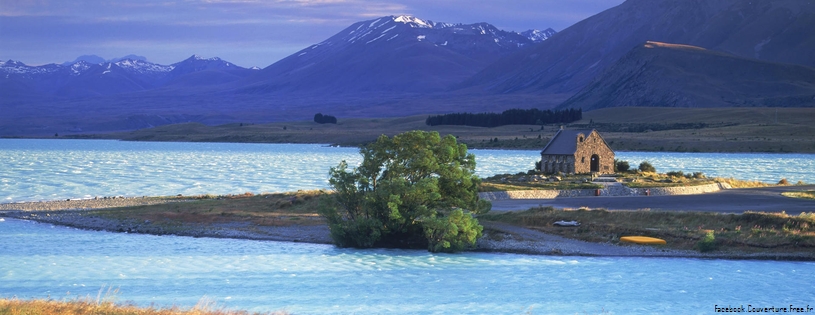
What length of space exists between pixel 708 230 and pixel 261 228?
20884 mm

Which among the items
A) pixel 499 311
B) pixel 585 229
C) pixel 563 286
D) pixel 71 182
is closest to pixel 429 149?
pixel 585 229

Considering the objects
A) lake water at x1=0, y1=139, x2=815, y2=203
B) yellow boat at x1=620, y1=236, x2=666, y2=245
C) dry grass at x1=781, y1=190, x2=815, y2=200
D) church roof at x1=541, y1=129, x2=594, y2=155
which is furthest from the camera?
lake water at x1=0, y1=139, x2=815, y2=203

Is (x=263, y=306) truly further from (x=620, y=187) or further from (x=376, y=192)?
(x=620, y=187)

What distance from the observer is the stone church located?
222ft

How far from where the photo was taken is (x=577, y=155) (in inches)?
2653

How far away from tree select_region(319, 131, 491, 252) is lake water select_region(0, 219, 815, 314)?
3.08ft

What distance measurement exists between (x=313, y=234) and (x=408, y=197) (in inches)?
267

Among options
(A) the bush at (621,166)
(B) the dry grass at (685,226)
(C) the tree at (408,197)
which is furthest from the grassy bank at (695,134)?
(C) the tree at (408,197)

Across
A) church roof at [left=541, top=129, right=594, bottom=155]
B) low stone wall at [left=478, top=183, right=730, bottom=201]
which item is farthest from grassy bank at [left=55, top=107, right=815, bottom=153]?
low stone wall at [left=478, top=183, right=730, bottom=201]

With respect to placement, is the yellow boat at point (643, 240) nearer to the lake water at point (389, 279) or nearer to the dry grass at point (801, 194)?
the lake water at point (389, 279)

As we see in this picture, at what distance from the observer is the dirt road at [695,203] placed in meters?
47.0

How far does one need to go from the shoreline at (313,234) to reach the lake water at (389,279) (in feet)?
2.76

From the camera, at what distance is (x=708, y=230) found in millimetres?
39594

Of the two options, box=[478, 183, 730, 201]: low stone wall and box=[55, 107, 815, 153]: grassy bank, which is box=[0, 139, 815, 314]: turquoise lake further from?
box=[55, 107, 815, 153]: grassy bank
